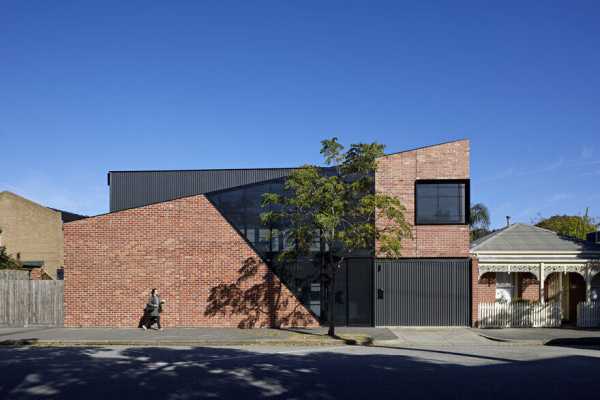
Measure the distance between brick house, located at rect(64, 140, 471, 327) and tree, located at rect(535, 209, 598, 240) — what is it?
24.6m

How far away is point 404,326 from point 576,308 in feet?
24.4

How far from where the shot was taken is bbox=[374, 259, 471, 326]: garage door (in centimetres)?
2214

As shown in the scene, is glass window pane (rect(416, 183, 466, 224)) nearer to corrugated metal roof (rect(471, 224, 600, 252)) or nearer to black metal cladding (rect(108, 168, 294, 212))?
corrugated metal roof (rect(471, 224, 600, 252))

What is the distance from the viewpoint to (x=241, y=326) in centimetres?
2181

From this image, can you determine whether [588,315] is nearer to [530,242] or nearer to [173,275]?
[530,242]

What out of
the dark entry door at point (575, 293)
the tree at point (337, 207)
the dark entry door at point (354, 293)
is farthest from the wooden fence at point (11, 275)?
the dark entry door at point (575, 293)

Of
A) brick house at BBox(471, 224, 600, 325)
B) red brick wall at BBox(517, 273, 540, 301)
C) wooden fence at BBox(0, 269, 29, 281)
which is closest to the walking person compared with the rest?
wooden fence at BBox(0, 269, 29, 281)

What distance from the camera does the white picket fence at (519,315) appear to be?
2202 cm

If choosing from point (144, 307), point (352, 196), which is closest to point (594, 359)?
point (352, 196)

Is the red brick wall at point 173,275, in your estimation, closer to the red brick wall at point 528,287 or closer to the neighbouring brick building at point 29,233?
the red brick wall at point 528,287

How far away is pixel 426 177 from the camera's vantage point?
73.3ft

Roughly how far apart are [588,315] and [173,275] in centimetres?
1637

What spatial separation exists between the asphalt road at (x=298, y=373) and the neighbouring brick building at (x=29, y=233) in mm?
29315

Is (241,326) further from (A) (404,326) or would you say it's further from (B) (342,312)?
(A) (404,326)
